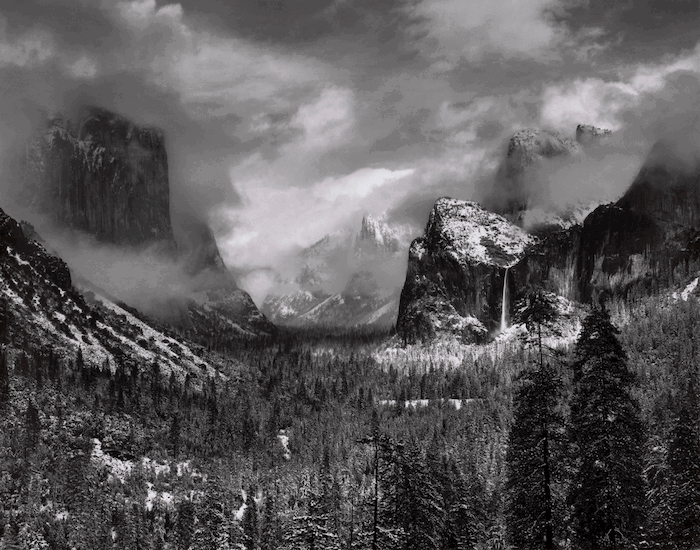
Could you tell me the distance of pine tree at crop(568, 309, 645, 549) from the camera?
147ft

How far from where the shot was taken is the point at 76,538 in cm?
12794

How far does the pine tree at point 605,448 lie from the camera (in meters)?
44.7

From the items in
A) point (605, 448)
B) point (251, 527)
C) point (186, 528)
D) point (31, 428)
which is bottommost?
point (251, 527)

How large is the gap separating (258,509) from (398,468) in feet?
393

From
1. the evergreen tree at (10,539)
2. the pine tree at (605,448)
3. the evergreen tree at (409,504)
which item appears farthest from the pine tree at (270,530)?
the pine tree at (605,448)

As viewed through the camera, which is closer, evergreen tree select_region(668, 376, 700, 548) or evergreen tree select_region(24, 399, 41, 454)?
evergreen tree select_region(668, 376, 700, 548)

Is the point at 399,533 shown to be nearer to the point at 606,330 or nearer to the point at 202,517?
the point at 606,330

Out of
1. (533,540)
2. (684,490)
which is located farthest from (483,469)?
(533,540)

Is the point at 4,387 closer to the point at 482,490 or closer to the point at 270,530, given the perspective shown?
the point at 270,530

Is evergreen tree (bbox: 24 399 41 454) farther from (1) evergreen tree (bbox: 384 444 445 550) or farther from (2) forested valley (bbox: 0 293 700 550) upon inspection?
(1) evergreen tree (bbox: 384 444 445 550)

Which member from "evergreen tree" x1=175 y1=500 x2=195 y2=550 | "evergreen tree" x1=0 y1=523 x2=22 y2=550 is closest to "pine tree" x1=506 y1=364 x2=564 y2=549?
"evergreen tree" x1=175 y1=500 x2=195 y2=550

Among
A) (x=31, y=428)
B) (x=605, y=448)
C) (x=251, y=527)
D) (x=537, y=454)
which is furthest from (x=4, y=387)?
(x=605, y=448)

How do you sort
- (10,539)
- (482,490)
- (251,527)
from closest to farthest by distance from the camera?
(10,539), (482,490), (251,527)

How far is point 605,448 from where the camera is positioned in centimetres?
4512
